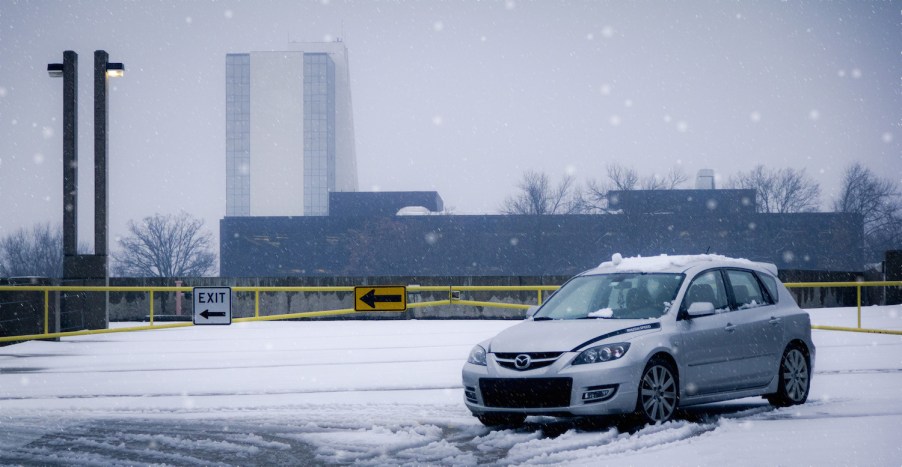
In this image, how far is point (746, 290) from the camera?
10219mm

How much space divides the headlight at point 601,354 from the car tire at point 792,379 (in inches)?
96.7

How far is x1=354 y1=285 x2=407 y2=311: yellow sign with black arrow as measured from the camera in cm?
1819

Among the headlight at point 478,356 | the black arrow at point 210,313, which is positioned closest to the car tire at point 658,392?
the headlight at point 478,356

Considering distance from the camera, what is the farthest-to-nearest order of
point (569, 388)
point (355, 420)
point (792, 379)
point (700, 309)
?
point (792, 379)
point (355, 420)
point (700, 309)
point (569, 388)

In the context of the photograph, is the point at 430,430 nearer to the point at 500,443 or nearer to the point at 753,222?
the point at 500,443

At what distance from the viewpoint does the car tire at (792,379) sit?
10.0 m

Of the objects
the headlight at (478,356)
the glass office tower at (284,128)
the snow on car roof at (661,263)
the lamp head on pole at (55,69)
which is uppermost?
the glass office tower at (284,128)

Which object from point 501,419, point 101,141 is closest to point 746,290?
point 501,419

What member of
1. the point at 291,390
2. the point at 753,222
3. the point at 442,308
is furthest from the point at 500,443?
the point at 753,222

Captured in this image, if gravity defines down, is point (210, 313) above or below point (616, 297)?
below

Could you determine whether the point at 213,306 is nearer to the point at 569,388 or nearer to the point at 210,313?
the point at 210,313

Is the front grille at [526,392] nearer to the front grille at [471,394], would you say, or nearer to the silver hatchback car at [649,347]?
the silver hatchback car at [649,347]

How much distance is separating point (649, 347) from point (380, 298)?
34.0 ft

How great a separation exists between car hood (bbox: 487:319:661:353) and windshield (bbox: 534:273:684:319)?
1.02 feet
